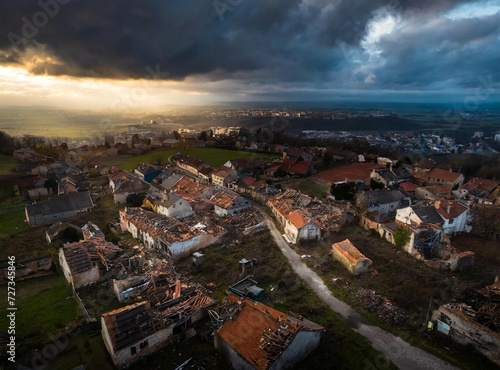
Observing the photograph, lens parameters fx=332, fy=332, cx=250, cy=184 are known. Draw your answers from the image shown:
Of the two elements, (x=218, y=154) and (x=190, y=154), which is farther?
(x=218, y=154)

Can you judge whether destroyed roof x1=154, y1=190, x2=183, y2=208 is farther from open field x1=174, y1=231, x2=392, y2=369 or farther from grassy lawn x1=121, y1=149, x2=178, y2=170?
grassy lawn x1=121, y1=149, x2=178, y2=170

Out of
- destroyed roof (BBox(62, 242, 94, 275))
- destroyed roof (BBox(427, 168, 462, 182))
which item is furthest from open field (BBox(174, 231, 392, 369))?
destroyed roof (BBox(427, 168, 462, 182))

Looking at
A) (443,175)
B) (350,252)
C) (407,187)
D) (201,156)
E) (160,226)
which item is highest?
(160,226)

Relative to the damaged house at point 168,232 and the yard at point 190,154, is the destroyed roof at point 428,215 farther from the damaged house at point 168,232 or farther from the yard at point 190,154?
the yard at point 190,154

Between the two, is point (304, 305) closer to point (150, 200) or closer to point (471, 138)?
point (150, 200)

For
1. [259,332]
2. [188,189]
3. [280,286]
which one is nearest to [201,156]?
[188,189]

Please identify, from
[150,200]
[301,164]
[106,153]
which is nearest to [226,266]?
[150,200]

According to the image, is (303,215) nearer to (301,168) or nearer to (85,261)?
(85,261)
